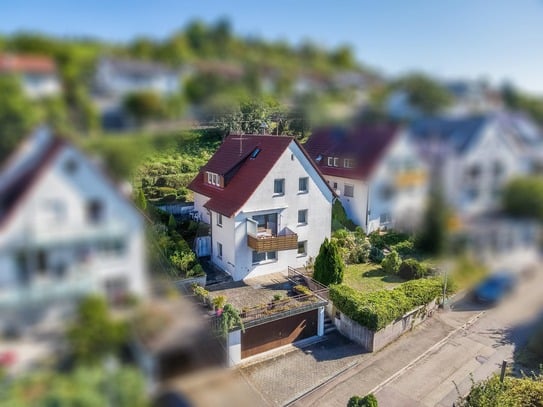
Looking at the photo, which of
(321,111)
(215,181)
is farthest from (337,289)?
(321,111)

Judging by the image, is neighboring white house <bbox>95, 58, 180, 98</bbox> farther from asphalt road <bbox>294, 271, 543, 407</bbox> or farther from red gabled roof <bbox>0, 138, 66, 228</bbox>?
asphalt road <bbox>294, 271, 543, 407</bbox>

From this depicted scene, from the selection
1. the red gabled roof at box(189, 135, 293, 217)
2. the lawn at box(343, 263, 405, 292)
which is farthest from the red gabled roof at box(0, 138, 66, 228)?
the lawn at box(343, 263, 405, 292)

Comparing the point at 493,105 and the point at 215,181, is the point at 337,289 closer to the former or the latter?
the point at 215,181

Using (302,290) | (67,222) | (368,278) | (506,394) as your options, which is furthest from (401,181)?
(368,278)

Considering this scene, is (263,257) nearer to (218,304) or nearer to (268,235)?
(268,235)

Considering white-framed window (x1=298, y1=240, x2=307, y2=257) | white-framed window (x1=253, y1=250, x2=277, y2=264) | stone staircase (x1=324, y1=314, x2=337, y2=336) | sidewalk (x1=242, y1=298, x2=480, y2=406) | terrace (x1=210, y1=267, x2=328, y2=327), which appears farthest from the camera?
white-framed window (x1=298, y1=240, x2=307, y2=257)

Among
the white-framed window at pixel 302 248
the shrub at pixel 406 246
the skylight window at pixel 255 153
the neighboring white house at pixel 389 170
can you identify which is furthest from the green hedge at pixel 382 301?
the neighboring white house at pixel 389 170
